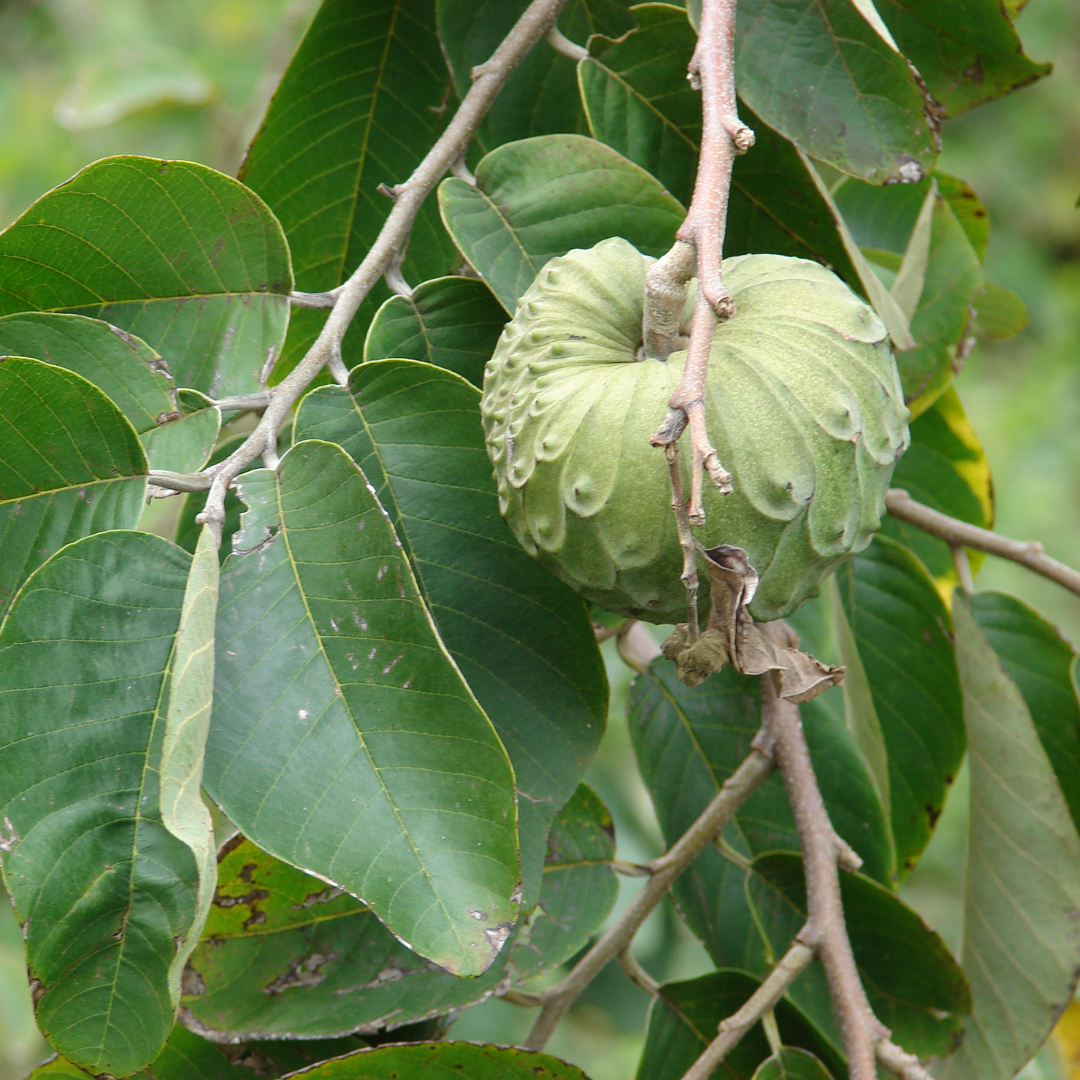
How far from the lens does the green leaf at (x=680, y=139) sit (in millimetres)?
985

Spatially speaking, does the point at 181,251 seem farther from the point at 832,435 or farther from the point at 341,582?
the point at 832,435

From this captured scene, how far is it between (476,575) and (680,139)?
501mm

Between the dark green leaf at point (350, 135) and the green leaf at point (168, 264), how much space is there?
7.9 inches

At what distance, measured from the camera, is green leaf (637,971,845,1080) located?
1095 millimetres

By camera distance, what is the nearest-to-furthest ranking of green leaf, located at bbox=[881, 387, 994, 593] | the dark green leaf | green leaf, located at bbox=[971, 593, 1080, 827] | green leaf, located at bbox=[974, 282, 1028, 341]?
the dark green leaf, green leaf, located at bbox=[971, 593, 1080, 827], green leaf, located at bbox=[881, 387, 994, 593], green leaf, located at bbox=[974, 282, 1028, 341]

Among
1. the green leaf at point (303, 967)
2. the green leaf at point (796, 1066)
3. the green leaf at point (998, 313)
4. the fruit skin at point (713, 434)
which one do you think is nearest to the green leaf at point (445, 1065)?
the green leaf at point (303, 967)

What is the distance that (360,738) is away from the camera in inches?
29.2

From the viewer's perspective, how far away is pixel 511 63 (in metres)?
1.03

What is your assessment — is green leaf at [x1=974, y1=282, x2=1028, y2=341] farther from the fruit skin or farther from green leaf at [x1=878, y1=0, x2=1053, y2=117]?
the fruit skin

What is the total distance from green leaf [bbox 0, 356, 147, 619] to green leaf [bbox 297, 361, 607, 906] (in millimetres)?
141

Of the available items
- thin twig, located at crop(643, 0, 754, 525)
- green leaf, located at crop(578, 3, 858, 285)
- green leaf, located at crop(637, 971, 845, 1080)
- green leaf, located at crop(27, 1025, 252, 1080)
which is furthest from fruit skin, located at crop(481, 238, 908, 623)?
green leaf, located at crop(27, 1025, 252, 1080)


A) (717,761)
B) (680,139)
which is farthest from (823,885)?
(680,139)

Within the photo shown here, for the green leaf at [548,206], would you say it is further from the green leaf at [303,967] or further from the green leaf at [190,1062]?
the green leaf at [190,1062]

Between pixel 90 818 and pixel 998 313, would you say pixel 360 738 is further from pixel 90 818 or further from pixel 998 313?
pixel 998 313
